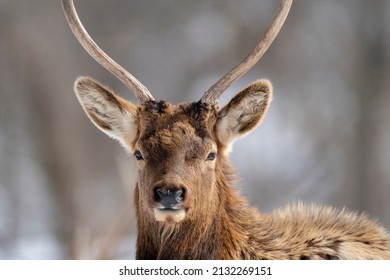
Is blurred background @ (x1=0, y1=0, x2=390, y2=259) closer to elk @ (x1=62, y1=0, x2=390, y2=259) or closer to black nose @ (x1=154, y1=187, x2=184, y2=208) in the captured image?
elk @ (x1=62, y1=0, x2=390, y2=259)

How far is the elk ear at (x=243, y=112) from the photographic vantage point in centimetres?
358

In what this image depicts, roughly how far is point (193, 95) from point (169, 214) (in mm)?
4210

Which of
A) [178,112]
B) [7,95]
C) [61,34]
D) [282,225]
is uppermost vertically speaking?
[61,34]

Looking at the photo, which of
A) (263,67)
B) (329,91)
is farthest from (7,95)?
(329,91)

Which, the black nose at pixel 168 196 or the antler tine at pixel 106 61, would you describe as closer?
the black nose at pixel 168 196

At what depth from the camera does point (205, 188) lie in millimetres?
3410

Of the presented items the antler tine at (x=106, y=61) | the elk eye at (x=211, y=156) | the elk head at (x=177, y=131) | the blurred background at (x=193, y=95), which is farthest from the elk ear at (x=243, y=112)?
the blurred background at (x=193, y=95)

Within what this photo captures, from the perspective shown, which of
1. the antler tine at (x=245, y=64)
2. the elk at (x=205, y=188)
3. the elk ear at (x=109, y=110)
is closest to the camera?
the elk at (x=205, y=188)

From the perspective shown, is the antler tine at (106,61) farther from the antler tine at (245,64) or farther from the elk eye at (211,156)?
the elk eye at (211,156)

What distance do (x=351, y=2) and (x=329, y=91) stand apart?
822 mm

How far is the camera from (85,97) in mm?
3766

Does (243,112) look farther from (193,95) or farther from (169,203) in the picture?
(193,95)

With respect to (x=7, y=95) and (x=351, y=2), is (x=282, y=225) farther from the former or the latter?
(x=7, y=95)

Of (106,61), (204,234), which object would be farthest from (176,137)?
(106,61)
